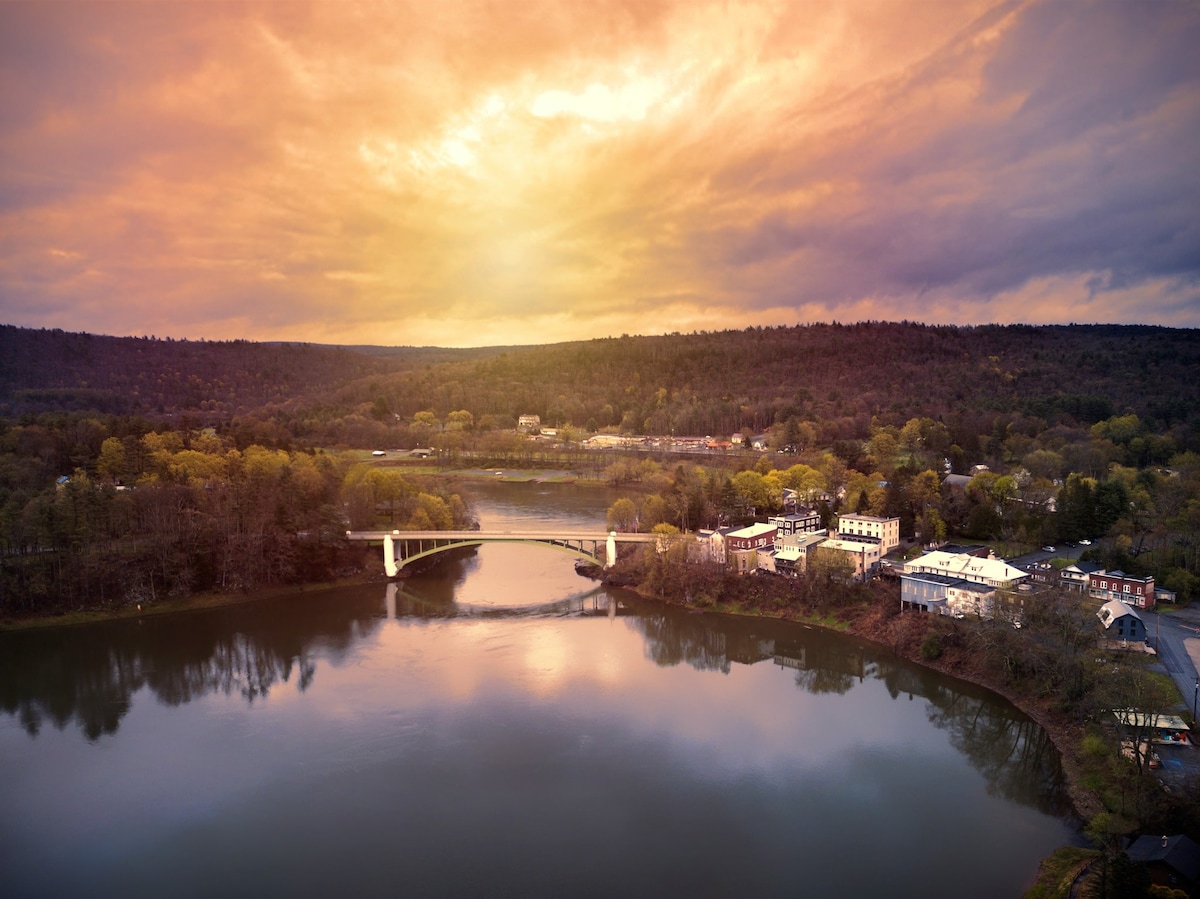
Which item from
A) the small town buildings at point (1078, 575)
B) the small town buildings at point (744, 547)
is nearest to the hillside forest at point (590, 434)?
the small town buildings at point (1078, 575)

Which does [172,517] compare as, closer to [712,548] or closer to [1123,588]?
[712,548]

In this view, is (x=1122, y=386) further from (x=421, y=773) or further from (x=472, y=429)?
(x=421, y=773)

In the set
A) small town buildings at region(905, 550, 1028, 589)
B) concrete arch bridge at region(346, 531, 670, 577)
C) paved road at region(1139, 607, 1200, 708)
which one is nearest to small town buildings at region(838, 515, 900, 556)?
small town buildings at region(905, 550, 1028, 589)

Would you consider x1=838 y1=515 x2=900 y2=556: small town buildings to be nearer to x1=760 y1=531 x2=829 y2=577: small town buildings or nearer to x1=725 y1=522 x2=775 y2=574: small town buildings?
x1=760 y1=531 x2=829 y2=577: small town buildings

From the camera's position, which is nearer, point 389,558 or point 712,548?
point 712,548

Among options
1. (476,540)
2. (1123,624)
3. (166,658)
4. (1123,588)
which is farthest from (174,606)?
(1123,588)

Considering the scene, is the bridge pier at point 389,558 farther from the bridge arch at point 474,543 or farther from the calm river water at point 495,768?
the calm river water at point 495,768

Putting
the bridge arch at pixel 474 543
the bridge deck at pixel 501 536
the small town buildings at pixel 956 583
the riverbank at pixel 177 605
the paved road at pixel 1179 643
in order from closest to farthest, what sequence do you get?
the paved road at pixel 1179 643 → the small town buildings at pixel 956 583 → the riverbank at pixel 177 605 → the bridge deck at pixel 501 536 → the bridge arch at pixel 474 543
